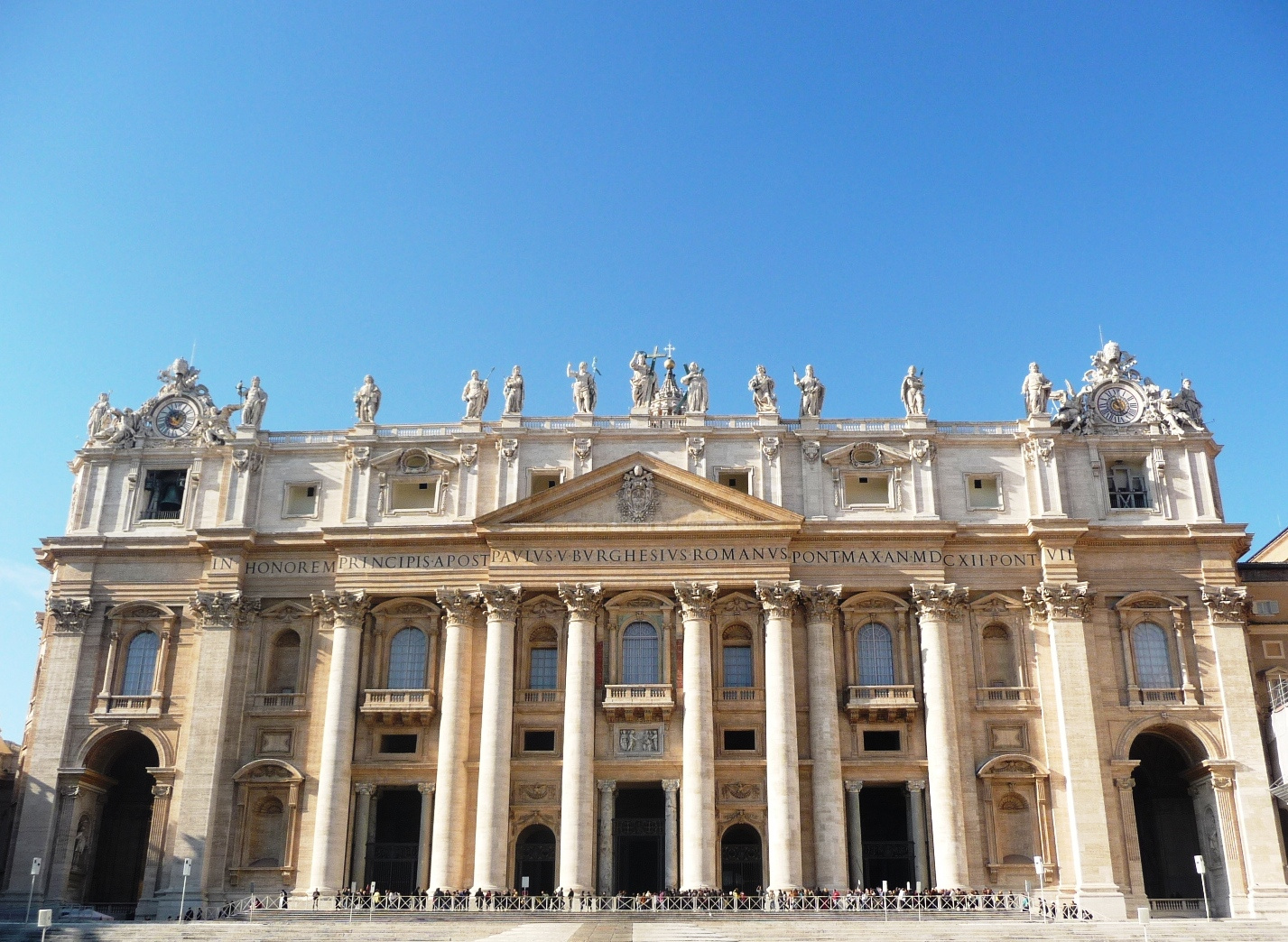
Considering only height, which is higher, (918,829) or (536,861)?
(918,829)

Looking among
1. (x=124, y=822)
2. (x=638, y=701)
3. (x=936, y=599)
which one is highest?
(x=936, y=599)

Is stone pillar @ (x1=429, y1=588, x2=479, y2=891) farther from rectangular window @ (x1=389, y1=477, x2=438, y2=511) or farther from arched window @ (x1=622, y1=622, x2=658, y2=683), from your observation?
arched window @ (x1=622, y1=622, x2=658, y2=683)

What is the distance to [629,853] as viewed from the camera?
53031 mm

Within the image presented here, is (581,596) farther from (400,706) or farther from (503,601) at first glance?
(400,706)

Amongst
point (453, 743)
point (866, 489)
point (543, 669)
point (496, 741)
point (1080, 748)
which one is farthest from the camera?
point (866, 489)

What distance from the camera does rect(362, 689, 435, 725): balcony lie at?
52.8 m

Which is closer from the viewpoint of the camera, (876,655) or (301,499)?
(876,655)

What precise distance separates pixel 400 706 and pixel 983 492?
88.0 ft

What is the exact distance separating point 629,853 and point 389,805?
10.5 metres

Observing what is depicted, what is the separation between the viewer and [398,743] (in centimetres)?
5366

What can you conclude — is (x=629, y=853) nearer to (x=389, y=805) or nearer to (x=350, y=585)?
(x=389, y=805)

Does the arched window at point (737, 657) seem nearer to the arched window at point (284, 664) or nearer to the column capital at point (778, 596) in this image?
the column capital at point (778, 596)

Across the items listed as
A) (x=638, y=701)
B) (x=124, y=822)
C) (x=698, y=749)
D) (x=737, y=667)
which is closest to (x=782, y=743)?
(x=698, y=749)

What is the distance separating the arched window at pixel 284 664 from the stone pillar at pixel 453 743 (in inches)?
263
